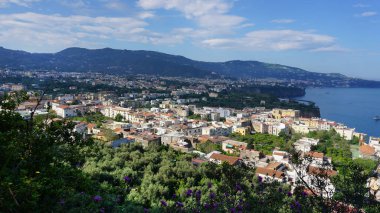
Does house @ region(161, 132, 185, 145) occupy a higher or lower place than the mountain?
lower

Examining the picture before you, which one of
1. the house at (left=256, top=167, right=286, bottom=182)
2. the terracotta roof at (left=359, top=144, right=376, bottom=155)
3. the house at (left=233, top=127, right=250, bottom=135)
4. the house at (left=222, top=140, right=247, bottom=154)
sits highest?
the house at (left=256, top=167, right=286, bottom=182)

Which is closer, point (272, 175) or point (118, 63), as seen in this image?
point (272, 175)

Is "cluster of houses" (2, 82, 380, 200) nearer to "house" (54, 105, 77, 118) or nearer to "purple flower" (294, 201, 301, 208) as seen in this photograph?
"house" (54, 105, 77, 118)

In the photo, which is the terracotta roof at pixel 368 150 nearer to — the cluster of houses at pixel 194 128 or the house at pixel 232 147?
the cluster of houses at pixel 194 128

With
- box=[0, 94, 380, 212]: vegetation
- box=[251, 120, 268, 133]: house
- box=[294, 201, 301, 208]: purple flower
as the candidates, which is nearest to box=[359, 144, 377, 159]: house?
box=[251, 120, 268, 133]: house

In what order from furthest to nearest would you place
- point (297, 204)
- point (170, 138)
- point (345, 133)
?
point (345, 133), point (170, 138), point (297, 204)

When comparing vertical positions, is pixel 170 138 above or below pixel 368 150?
above

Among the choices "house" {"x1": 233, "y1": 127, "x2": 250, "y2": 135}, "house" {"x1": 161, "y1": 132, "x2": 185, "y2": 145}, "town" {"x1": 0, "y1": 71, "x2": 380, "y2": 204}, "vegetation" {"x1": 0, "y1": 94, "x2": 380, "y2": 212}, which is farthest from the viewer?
"house" {"x1": 233, "y1": 127, "x2": 250, "y2": 135}

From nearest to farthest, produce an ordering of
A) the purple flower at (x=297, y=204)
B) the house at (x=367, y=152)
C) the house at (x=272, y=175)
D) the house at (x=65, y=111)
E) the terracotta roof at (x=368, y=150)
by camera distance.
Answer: the purple flower at (x=297, y=204) → the house at (x=272, y=175) → the house at (x=367, y=152) → the terracotta roof at (x=368, y=150) → the house at (x=65, y=111)

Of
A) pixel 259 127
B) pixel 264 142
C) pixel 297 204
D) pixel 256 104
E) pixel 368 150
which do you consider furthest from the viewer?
pixel 256 104

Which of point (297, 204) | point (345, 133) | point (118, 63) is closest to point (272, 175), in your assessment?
point (297, 204)

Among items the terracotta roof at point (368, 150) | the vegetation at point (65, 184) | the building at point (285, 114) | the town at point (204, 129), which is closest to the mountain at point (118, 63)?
the town at point (204, 129)

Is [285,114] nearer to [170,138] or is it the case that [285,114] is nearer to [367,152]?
[367,152]
